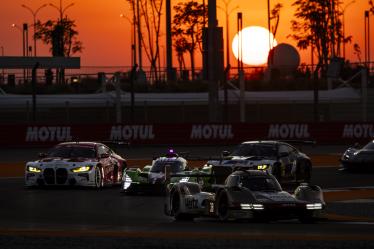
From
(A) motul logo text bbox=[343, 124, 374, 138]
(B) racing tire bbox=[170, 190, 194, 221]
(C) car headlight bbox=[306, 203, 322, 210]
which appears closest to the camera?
(C) car headlight bbox=[306, 203, 322, 210]

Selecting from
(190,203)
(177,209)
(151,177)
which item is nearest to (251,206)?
(190,203)

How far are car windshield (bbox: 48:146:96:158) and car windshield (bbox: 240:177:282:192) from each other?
33.7 ft

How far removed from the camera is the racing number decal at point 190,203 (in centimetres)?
2034

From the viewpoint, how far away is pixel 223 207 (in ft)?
64.6

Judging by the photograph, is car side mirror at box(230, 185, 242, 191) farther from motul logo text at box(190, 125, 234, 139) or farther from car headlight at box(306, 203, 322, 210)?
motul logo text at box(190, 125, 234, 139)

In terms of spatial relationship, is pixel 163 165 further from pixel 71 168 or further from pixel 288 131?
pixel 288 131

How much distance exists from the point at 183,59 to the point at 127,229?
8440 centimetres

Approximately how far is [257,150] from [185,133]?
1508cm

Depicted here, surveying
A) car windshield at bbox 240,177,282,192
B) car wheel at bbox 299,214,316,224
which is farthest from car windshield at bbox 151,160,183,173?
car wheel at bbox 299,214,316,224

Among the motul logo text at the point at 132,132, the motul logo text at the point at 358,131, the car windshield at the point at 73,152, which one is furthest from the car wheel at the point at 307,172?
the motul logo text at the point at 358,131

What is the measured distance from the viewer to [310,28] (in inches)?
3748

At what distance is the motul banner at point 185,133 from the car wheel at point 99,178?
42.8ft

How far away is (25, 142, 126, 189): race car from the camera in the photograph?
29.0 meters

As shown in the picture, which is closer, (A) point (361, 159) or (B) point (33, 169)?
(B) point (33, 169)
